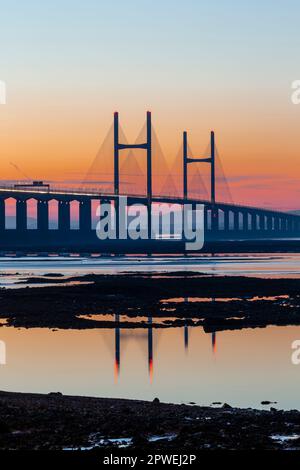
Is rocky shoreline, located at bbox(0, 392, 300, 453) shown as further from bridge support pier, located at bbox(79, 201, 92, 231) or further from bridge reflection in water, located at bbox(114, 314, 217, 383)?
bridge support pier, located at bbox(79, 201, 92, 231)

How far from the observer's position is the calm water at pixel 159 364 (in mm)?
14305

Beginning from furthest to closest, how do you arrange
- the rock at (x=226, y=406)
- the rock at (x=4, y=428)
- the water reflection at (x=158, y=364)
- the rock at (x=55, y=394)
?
the water reflection at (x=158, y=364)
the rock at (x=55, y=394)
the rock at (x=226, y=406)
the rock at (x=4, y=428)

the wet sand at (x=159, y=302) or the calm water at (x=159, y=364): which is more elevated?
the calm water at (x=159, y=364)

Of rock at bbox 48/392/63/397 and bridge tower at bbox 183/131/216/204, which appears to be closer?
rock at bbox 48/392/63/397

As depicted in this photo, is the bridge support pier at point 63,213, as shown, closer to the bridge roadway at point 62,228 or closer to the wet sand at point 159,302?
the bridge roadway at point 62,228

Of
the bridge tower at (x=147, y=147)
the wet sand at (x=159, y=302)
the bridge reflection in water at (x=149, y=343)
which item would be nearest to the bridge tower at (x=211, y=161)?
the bridge tower at (x=147, y=147)

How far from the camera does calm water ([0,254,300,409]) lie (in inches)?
563

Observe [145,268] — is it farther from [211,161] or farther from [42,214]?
[211,161]

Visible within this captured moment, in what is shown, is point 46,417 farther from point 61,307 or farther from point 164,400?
point 61,307

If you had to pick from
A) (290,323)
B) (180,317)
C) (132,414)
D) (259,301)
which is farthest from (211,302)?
(132,414)

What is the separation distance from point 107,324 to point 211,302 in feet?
21.9

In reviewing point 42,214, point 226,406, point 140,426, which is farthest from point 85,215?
point 140,426

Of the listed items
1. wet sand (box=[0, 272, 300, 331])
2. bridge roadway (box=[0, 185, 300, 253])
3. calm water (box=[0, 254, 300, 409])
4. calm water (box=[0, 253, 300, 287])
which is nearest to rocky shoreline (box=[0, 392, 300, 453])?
calm water (box=[0, 254, 300, 409])

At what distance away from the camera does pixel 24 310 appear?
87.5ft
